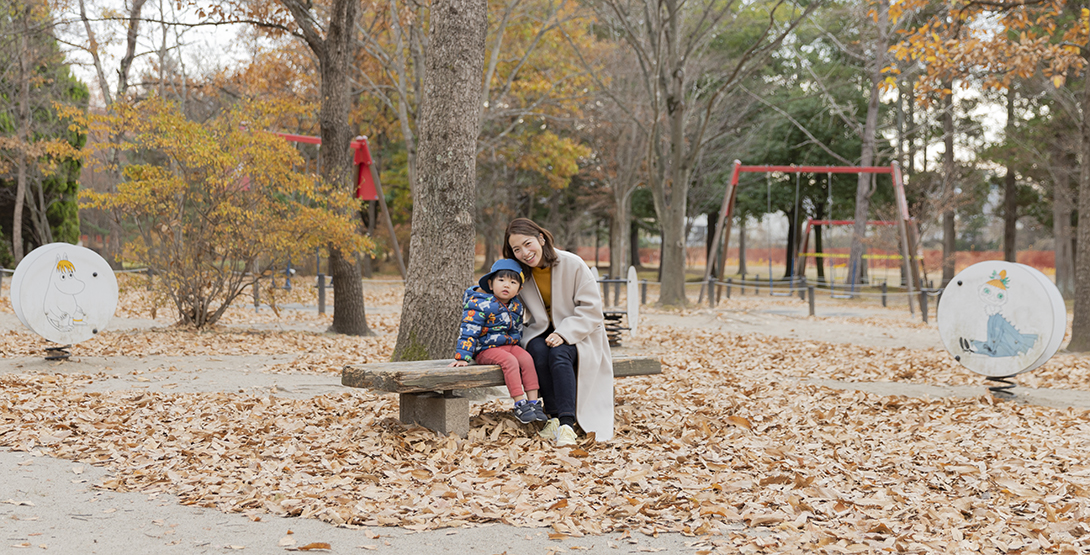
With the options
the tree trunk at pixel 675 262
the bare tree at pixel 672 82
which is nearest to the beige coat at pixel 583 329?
the bare tree at pixel 672 82

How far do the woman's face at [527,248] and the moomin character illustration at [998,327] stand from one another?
3.98 m

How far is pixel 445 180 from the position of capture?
20.2 feet

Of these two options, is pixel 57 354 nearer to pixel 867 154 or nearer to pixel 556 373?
pixel 556 373

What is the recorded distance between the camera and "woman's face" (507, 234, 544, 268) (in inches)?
202

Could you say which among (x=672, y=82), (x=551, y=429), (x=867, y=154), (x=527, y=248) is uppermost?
(x=672, y=82)

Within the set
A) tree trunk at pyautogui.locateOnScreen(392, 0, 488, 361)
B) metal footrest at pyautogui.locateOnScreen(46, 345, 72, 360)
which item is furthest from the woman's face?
metal footrest at pyautogui.locateOnScreen(46, 345, 72, 360)

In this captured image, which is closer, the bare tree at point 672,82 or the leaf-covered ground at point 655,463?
the leaf-covered ground at point 655,463

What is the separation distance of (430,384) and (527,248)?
3.36 feet

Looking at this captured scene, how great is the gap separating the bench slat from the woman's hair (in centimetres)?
74

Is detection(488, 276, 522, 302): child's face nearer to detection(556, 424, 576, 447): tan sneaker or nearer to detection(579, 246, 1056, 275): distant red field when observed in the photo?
detection(556, 424, 576, 447): tan sneaker

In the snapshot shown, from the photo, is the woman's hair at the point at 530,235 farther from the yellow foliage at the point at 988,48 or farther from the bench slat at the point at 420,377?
the yellow foliage at the point at 988,48

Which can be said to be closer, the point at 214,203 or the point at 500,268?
the point at 500,268

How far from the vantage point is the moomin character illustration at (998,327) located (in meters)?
6.82

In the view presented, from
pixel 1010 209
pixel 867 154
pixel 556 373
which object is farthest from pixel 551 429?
pixel 1010 209
